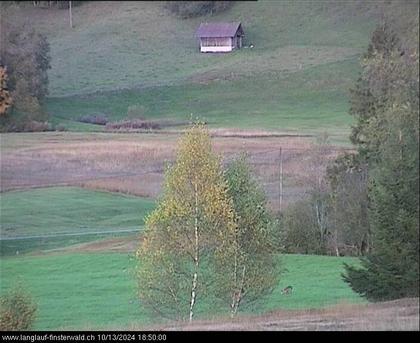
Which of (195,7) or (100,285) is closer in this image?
(195,7)

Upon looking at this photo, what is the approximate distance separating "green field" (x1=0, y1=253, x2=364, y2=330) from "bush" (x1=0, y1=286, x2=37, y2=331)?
1.21 metres

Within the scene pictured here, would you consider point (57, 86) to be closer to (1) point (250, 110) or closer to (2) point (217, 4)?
(1) point (250, 110)

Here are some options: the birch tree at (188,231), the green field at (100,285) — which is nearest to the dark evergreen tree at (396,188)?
the birch tree at (188,231)

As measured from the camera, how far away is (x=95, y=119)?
60.6 ft

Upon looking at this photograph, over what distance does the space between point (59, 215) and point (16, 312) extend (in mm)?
9118

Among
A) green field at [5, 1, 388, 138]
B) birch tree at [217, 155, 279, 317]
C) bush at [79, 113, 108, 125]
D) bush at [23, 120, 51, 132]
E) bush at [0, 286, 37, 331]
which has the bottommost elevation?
bush at [0, 286, 37, 331]

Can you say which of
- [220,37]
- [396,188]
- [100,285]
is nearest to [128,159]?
[100,285]

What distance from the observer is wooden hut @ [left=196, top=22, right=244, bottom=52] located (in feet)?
46.8

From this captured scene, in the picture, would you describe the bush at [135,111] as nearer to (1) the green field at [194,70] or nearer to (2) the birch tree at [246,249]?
(1) the green field at [194,70]

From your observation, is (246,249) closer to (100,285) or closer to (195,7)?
(195,7)

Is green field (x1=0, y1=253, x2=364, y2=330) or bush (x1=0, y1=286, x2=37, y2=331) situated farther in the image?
green field (x1=0, y1=253, x2=364, y2=330)

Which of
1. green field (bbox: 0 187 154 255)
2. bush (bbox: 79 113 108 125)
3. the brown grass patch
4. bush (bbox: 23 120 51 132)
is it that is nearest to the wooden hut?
the brown grass patch

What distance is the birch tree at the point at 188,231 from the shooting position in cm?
1020

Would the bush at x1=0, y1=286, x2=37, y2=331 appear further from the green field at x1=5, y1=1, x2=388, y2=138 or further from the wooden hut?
the wooden hut
